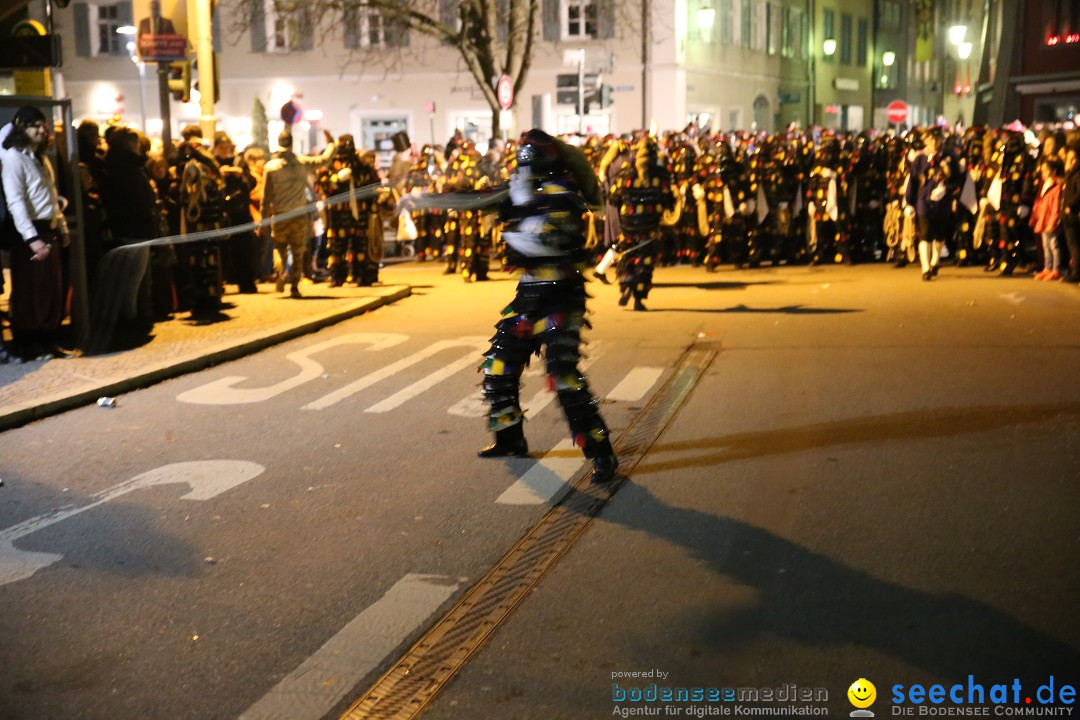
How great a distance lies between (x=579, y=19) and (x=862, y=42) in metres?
23.6

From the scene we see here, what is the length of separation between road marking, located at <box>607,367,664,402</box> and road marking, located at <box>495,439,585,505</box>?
1.74 meters

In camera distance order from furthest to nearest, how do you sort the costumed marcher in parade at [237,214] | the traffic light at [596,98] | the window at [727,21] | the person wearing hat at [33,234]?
the window at [727,21], the traffic light at [596,98], the costumed marcher in parade at [237,214], the person wearing hat at [33,234]

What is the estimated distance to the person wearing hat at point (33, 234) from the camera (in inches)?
447

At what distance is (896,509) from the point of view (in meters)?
6.90

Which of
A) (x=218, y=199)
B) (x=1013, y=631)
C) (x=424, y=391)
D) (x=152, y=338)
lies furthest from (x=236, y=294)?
(x=1013, y=631)

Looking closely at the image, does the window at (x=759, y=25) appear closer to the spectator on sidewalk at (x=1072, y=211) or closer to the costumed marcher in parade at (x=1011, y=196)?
the costumed marcher in parade at (x=1011, y=196)

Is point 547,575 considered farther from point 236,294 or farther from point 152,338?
point 236,294

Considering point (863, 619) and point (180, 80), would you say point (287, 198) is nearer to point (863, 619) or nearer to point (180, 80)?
point (180, 80)

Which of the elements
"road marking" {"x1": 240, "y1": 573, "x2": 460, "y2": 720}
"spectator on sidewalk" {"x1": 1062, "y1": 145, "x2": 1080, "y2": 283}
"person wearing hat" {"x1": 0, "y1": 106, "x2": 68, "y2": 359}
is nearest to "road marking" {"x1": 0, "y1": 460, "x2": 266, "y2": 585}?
"road marking" {"x1": 240, "y1": 573, "x2": 460, "y2": 720}

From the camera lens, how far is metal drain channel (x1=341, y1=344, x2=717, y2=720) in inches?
182

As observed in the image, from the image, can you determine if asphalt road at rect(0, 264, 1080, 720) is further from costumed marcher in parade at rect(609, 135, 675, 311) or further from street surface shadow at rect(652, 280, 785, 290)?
street surface shadow at rect(652, 280, 785, 290)

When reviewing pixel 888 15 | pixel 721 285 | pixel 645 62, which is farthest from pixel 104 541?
pixel 888 15

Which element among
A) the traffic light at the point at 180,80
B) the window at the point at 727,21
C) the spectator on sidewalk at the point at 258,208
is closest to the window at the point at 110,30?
the window at the point at 727,21

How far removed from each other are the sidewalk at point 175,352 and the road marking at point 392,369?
163 centimetres
